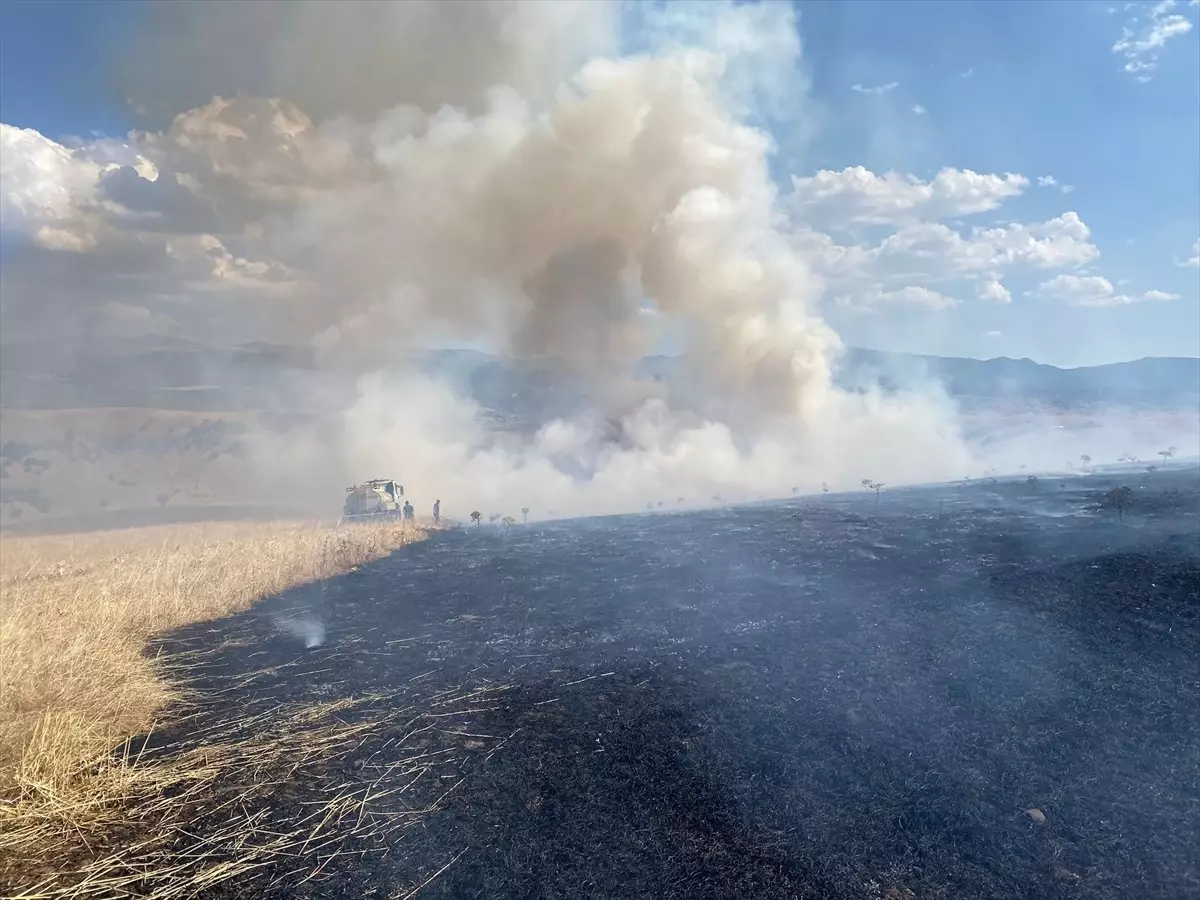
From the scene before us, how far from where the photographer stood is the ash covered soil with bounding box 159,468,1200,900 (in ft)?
18.4

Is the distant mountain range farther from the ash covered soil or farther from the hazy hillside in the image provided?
the ash covered soil

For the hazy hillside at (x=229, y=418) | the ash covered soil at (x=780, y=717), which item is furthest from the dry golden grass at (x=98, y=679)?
the hazy hillside at (x=229, y=418)

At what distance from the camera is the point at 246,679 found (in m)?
10.2

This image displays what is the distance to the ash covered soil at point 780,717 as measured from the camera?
5.59 m

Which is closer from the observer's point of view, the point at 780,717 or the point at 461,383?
the point at 780,717

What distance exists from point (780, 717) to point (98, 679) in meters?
8.56

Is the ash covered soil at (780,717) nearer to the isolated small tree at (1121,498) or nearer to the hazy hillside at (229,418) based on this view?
the isolated small tree at (1121,498)

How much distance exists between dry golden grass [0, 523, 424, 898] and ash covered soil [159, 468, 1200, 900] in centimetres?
108

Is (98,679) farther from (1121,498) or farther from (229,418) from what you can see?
(229,418)

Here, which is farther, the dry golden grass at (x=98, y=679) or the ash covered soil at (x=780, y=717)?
the dry golden grass at (x=98, y=679)

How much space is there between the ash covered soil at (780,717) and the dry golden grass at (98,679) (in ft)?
3.53

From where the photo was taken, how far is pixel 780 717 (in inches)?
318

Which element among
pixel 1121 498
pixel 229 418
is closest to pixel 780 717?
pixel 1121 498

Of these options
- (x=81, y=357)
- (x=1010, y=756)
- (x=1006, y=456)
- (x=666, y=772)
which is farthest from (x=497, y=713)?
(x=81, y=357)
